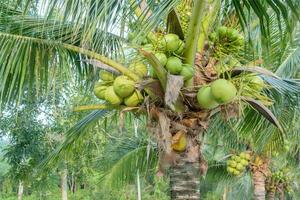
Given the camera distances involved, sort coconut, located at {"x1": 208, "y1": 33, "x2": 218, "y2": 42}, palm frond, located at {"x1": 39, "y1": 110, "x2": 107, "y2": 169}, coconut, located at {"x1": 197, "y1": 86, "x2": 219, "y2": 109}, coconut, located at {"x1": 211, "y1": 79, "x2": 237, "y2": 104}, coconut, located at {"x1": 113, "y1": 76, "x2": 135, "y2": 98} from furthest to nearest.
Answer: palm frond, located at {"x1": 39, "y1": 110, "x2": 107, "y2": 169} → coconut, located at {"x1": 208, "y1": 33, "x2": 218, "y2": 42} → coconut, located at {"x1": 113, "y1": 76, "x2": 135, "y2": 98} → coconut, located at {"x1": 197, "y1": 86, "x2": 219, "y2": 109} → coconut, located at {"x1": 211, "y1": 79, "x2": 237, "y2": 104}

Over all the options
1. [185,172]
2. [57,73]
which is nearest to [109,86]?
[57,73]

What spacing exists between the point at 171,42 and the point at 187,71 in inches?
9.4

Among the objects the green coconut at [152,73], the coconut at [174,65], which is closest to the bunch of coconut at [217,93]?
the coconut at [174,65]

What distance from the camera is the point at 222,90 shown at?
3697mm

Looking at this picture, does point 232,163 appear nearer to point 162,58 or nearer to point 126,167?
point 126,167

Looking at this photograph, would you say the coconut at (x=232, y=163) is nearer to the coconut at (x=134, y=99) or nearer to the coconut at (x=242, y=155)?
the coconut at (x=242, y=155)

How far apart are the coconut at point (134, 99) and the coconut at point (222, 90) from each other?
0.60 metres

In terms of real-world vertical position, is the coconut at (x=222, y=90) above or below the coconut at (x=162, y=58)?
below

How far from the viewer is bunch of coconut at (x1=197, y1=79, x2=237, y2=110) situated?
3.71 metres

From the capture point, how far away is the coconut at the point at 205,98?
3819 millimetres

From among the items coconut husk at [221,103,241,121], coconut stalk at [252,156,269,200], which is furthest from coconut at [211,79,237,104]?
coconut stalk at [252,156,269,200]

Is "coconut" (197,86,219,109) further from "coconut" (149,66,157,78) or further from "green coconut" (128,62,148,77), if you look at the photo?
"green coconut" (128,62,148,77)

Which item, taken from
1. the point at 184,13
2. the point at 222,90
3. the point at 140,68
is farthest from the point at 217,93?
the point at 184,13

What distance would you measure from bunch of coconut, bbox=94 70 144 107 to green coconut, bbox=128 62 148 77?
0.09 m
